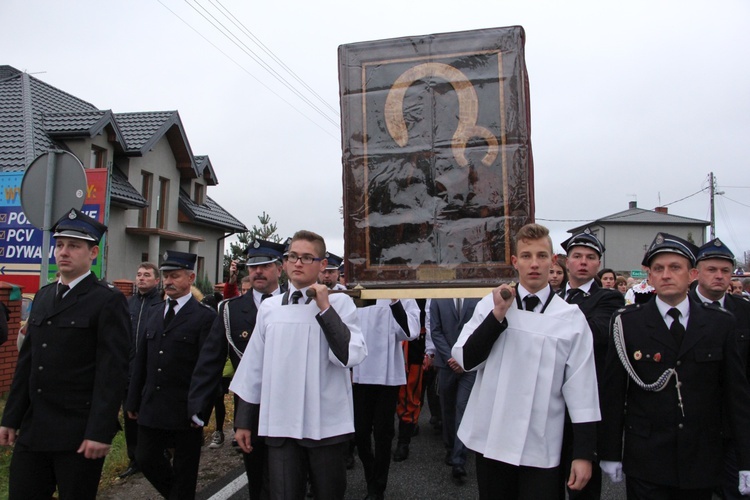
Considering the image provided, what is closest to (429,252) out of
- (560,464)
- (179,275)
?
(560,464)

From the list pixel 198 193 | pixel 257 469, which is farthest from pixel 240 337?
pixel 198 193

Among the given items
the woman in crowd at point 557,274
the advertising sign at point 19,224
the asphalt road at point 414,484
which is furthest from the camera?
the advertising sign at point 19,224

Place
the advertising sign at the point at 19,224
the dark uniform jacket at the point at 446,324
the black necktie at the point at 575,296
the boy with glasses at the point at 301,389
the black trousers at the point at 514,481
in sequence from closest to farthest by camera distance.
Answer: the black trousers at the point at 514,481
the boy with glasses at the point at 301,389
the black necktie at the point at 575,296
the dark uniform jacket at the point at 446,324
the advertising sign at the point at 19,224

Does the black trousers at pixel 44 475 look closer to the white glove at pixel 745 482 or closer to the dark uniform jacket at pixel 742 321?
the white glove at pixel 745 482

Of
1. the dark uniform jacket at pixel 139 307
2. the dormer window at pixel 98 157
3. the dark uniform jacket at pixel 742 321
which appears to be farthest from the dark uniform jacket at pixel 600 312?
the dormer window at pixel 98 157

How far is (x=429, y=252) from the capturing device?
4035 millimetres

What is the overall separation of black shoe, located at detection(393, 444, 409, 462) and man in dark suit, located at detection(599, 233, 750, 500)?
138 inches

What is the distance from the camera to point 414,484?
561 centimetres

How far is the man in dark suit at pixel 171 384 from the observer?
172 inches

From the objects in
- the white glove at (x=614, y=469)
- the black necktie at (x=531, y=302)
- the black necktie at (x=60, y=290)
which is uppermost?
the black necktie at (x=60, y=290)

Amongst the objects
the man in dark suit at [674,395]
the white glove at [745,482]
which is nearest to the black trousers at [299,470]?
the man in dark suit at [674,395]

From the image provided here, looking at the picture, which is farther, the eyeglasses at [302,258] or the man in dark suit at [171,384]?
the man in dark suit at [171,384]

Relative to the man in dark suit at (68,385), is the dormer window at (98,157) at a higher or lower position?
higher

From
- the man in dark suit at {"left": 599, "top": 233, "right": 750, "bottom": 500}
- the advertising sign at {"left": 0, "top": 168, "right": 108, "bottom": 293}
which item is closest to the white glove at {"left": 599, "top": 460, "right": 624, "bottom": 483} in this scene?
the man in dark suit at {"left": 599, "top": 233, "right": 750, "bottom": 500}
